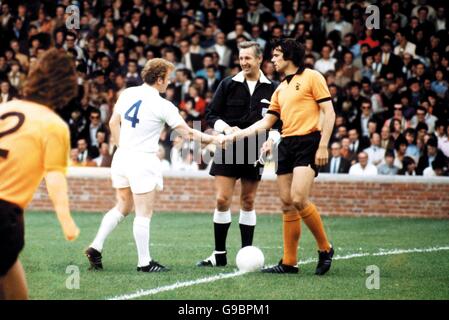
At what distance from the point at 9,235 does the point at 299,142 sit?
15.4 ft

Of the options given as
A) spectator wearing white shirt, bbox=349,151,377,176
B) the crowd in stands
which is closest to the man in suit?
the crowd in stands

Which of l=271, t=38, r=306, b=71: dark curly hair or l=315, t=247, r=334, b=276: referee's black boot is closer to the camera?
l=315, t=247, r=334, b=276: referee's black boot

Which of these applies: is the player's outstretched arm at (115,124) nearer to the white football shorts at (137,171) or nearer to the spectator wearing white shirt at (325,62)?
the white football shorts at (137,171)

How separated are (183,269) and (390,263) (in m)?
2.39

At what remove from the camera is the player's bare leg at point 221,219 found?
1116cm

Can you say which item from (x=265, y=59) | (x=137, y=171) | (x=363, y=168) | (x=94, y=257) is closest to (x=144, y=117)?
(x=137, y=171)

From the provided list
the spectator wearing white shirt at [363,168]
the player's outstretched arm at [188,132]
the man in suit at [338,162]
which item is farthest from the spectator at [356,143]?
the player's outstretched arm at [188,132]

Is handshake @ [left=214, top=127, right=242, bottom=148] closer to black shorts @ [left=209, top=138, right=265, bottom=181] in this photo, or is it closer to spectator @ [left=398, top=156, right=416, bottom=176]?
black shorts @ [left=209, top=138, right=265, bottom=181]

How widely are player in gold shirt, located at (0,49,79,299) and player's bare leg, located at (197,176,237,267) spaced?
495cm

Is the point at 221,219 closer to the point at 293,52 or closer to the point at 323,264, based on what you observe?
the point at 323,264

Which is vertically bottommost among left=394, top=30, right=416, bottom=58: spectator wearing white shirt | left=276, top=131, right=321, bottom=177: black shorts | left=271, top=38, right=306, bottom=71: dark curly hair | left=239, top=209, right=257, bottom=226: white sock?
left=239, top=209, right=257, bottom=226: white sock

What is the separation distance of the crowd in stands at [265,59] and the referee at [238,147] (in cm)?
734

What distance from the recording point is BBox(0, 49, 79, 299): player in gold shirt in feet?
20.2
